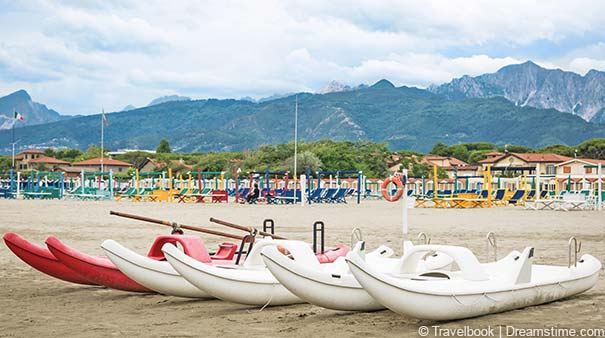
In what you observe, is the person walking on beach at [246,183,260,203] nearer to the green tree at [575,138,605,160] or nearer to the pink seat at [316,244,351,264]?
the pink seat at [316,244,351,264]

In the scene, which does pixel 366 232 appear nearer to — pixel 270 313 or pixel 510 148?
pixel 270 313

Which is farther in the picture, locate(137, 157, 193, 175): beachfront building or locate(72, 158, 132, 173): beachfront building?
locate(137, 157, 193, 175): beachfront building

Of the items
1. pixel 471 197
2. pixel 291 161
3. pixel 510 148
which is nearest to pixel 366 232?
pixel 471 197

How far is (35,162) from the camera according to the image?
132625mm

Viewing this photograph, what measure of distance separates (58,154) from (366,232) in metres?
152

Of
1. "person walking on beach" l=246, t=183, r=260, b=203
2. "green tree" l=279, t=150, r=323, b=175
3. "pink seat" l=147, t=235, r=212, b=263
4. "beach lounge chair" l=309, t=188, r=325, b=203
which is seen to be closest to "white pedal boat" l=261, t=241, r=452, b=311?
"pink seat" l=147, t=235, r=212, b=263

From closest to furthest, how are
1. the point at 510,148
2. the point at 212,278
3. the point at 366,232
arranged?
the point at 212,278 → the point at 366,232 → the point at 510,148

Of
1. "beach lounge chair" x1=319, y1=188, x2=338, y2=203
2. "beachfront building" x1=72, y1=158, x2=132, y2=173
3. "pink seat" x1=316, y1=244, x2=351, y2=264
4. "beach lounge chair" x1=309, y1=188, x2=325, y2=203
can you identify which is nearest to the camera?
"pink seat" x1=316, y1=244, x2=351, y2=264

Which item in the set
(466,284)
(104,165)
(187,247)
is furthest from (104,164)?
(466,284)

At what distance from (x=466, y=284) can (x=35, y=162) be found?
5269 inches

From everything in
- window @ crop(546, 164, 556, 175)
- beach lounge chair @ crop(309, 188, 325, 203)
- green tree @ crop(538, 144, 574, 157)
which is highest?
green tree @ crop(538, 144, 574, 157)

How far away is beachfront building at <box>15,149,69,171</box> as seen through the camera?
132375mm

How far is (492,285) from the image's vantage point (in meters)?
7.77

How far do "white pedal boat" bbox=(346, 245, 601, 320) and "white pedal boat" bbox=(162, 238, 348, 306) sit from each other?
3.91ft
